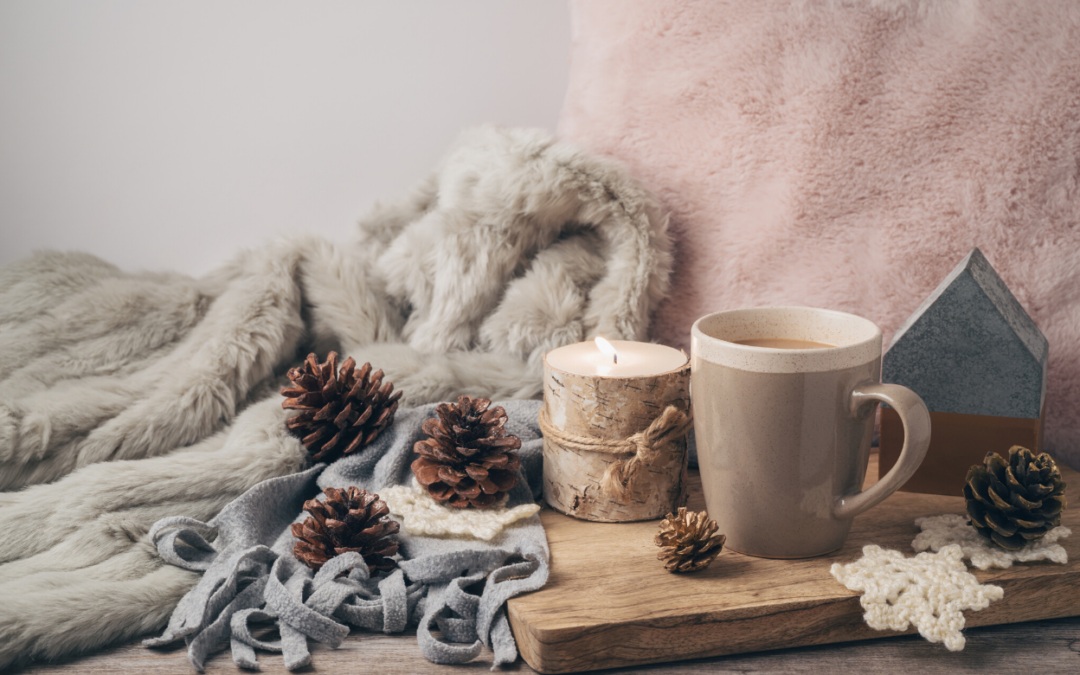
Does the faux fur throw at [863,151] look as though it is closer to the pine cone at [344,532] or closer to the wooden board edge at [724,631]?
the wooden board edge at [724,631]

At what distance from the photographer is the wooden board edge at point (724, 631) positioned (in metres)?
0.48

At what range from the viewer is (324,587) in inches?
20.9

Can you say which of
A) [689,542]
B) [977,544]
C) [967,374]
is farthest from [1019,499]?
[689,542]

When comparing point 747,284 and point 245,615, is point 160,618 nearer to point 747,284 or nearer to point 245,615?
point 245,615

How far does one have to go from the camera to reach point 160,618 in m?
0.53

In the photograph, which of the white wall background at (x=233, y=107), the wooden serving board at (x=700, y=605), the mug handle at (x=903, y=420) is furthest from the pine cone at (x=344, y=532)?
the white wall background at (x=233, y=107)

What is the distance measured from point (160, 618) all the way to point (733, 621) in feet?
1.33

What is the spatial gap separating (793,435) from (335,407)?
427mm

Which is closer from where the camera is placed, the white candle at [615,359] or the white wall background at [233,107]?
the white candle at [615,359]

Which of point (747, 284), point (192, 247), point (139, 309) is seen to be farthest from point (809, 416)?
point (192, 247)

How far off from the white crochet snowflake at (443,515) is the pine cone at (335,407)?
82 millimetres

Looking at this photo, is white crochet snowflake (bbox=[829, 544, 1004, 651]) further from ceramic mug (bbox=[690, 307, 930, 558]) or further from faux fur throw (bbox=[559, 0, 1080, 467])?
faux fur throw (bbox=[559, 0, 1080, 467])

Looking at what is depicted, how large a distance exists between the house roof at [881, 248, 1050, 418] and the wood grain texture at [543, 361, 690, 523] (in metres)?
0.22

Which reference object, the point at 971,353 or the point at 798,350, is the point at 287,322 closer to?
the point at 798,350
